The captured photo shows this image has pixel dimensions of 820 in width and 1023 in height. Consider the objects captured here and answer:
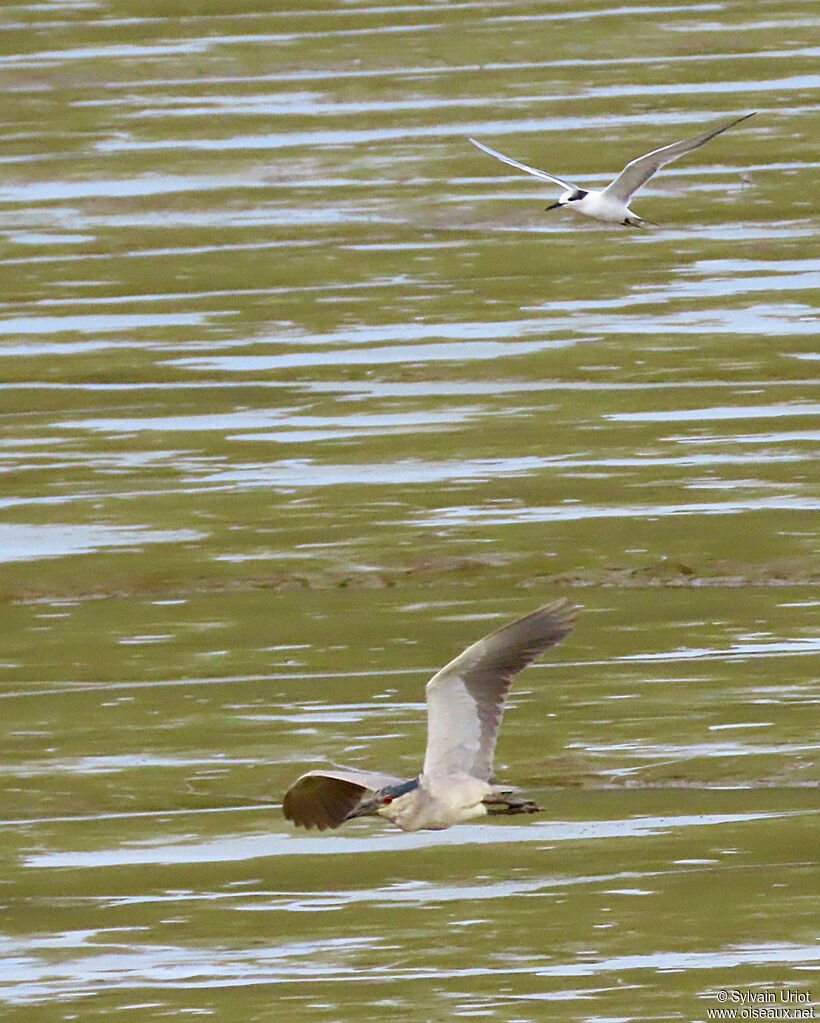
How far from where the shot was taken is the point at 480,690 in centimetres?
379

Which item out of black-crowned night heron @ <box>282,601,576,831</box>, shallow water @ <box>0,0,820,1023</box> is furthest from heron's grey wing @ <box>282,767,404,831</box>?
shallow water @ <box>0,0,820,1023</box>

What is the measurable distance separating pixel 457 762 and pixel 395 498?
1247mm

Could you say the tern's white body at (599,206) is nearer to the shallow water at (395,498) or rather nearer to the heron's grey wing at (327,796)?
the shallow water at (395,498)

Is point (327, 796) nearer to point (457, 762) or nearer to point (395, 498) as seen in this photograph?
point (457, 762)

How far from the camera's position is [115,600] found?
15.8 ft

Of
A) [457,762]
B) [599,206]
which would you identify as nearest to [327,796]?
[457,762]

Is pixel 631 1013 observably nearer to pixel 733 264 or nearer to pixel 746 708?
pixel 746 708

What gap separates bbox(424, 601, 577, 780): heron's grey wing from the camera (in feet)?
12.3

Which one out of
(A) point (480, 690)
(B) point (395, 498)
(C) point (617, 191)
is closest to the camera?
(A) point (480, 690)

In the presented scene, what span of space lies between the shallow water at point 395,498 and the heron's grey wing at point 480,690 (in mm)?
233

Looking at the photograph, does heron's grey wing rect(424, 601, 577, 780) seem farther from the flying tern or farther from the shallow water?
the flying tern

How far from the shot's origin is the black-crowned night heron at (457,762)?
12.3 ft

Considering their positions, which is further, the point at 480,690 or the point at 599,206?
the point at 599,206

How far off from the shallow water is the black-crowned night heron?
0.58ft
